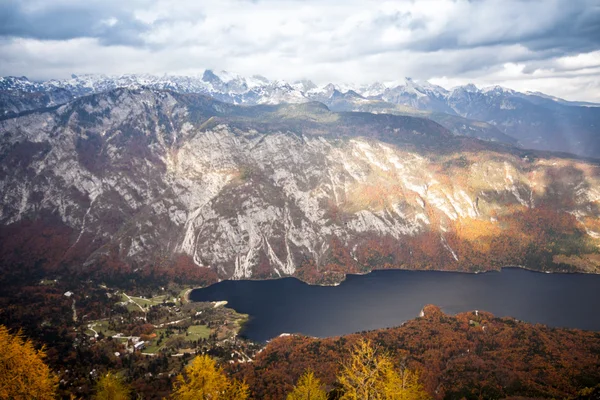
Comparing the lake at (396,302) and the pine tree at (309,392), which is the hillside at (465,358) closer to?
the lake at (396,302)

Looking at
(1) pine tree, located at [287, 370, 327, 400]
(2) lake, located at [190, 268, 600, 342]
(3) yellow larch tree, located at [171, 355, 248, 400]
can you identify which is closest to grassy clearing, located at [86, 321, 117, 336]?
(2) lake, located at [190, 268, 600, 342]

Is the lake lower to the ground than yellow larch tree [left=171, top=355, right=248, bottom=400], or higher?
lower

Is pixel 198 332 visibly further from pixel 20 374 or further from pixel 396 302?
pixel 20 374

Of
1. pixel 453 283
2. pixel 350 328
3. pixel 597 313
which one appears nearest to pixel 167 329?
pixel 350 328

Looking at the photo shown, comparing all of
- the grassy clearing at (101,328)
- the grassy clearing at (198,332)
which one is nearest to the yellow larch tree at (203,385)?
the grassy clearing at (198,332)

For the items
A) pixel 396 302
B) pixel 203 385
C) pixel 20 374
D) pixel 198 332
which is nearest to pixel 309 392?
pixel 203 385

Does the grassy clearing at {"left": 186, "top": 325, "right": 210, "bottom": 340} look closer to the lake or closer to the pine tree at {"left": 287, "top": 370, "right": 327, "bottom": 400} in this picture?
the lake
